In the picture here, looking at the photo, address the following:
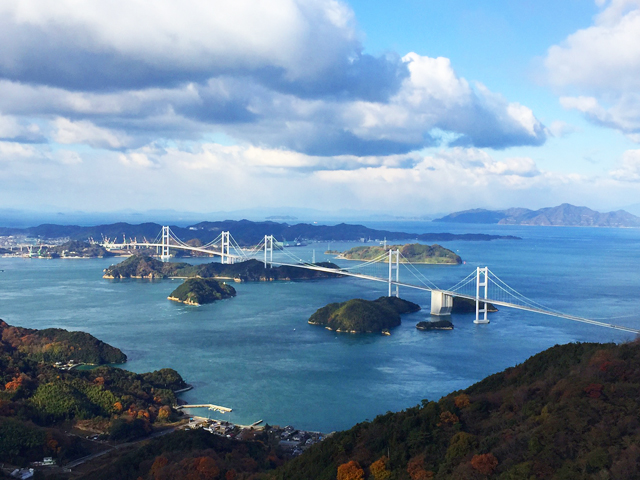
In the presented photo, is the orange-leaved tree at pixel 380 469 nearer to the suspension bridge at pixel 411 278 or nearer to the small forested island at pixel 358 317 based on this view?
the suspension bridge at pixel 411 278

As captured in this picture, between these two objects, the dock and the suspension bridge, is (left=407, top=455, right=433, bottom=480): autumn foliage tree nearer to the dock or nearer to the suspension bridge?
the dock

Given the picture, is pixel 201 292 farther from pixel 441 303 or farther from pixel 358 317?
pixel 441 303

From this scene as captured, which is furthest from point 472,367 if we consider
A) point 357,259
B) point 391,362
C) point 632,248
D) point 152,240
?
point 632,248

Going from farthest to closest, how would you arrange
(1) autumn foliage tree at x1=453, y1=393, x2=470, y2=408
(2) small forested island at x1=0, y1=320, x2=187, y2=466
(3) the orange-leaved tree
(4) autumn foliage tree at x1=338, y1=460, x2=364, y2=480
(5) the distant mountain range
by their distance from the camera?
(5) the distant mountain range → (2) small forested island at x1=0, y1=320, x2=187, y2=466 → (1) autumn foliage tree at x1=453, y1=393, x2=470, y2=408 → (4) autumn foliage tree at x1=338, y1=460, x2=364, y2=480 → (3) the orange-leaved tree

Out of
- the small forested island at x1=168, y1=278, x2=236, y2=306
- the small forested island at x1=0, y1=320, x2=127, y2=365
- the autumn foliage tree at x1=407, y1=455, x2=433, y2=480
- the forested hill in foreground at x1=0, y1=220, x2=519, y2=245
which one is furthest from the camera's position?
the forested hill in foreground at x1=0, y1=220, x2=519, y2=245

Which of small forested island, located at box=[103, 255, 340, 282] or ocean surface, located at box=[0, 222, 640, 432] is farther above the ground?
small forested island, located at box=[103, 255, 340, 282]

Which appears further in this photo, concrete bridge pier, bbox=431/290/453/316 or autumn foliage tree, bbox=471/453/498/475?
concrete bridge pier, bbox=431/290/453/316

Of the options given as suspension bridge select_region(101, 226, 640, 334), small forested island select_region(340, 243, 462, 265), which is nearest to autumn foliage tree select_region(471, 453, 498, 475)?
suspension bridge select_region(101, 226, 640, 334)
